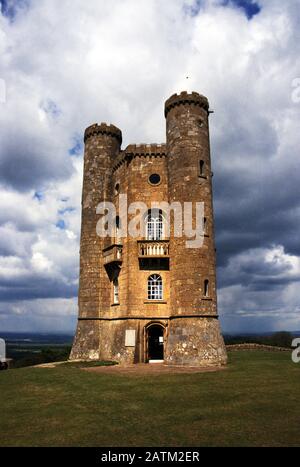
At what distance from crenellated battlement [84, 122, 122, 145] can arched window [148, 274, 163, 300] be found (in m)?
14.0

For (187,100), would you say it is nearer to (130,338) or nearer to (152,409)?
(130,338)

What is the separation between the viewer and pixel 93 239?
1266 inches

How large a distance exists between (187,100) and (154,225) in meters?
9.58

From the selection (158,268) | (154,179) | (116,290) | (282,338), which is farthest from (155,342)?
(282,338)

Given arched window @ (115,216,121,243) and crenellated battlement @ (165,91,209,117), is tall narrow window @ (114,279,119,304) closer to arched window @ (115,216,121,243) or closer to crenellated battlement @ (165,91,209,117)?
arched window @ (115,216,121,243)

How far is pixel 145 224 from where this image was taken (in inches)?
1142

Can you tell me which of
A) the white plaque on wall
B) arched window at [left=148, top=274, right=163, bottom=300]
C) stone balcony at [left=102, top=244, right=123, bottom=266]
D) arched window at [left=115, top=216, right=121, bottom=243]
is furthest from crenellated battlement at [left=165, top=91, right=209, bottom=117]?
the white plaque on wall

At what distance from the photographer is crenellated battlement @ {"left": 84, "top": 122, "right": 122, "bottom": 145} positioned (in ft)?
111

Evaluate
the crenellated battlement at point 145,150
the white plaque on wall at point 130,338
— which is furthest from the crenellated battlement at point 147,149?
the white plaque on wall at point 130,338

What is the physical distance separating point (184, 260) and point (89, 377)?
969 centimetres

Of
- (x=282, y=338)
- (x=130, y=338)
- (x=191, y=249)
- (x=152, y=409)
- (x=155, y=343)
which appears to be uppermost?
(x=191, y=249)

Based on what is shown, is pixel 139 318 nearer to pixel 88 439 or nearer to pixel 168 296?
pixel 168 296
